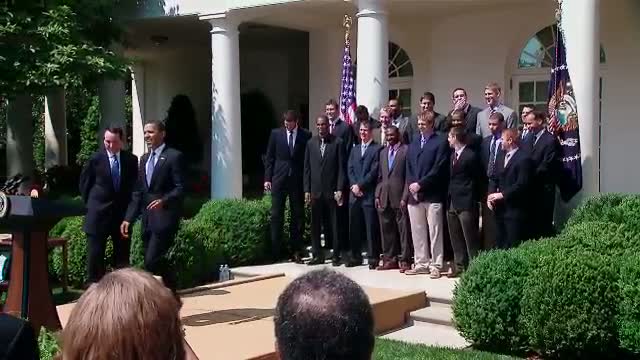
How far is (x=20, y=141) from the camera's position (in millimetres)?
15203

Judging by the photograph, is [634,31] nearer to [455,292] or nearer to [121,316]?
[455,292]

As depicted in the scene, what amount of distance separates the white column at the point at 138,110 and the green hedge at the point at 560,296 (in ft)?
44.5

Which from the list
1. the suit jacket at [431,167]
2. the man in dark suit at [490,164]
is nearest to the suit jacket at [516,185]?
the man in dark suit at [490,164]

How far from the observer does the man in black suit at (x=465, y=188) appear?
9.22 meters

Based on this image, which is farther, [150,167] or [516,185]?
[516,185]

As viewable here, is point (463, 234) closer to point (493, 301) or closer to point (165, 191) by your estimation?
point (493, 301)

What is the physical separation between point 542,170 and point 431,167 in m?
1.29

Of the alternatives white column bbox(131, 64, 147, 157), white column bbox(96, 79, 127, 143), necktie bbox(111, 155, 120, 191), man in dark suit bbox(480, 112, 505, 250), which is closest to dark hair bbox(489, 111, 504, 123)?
man in dark suit bbox(480, 112, 505, 250)

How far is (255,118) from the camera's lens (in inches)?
790

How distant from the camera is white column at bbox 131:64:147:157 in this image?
776 inches

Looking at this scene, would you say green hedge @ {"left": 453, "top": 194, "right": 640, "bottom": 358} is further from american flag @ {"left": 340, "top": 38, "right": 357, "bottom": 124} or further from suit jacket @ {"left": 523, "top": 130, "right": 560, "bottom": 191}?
american flag @ {"left": 340, "top": 38, "right": 357, "bottom": 124}

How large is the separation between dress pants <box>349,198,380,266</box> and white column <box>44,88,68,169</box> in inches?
373

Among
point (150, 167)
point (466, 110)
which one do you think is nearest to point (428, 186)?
point (466, 110)

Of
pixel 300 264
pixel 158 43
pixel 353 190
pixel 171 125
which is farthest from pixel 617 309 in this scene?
pixel 171 125
